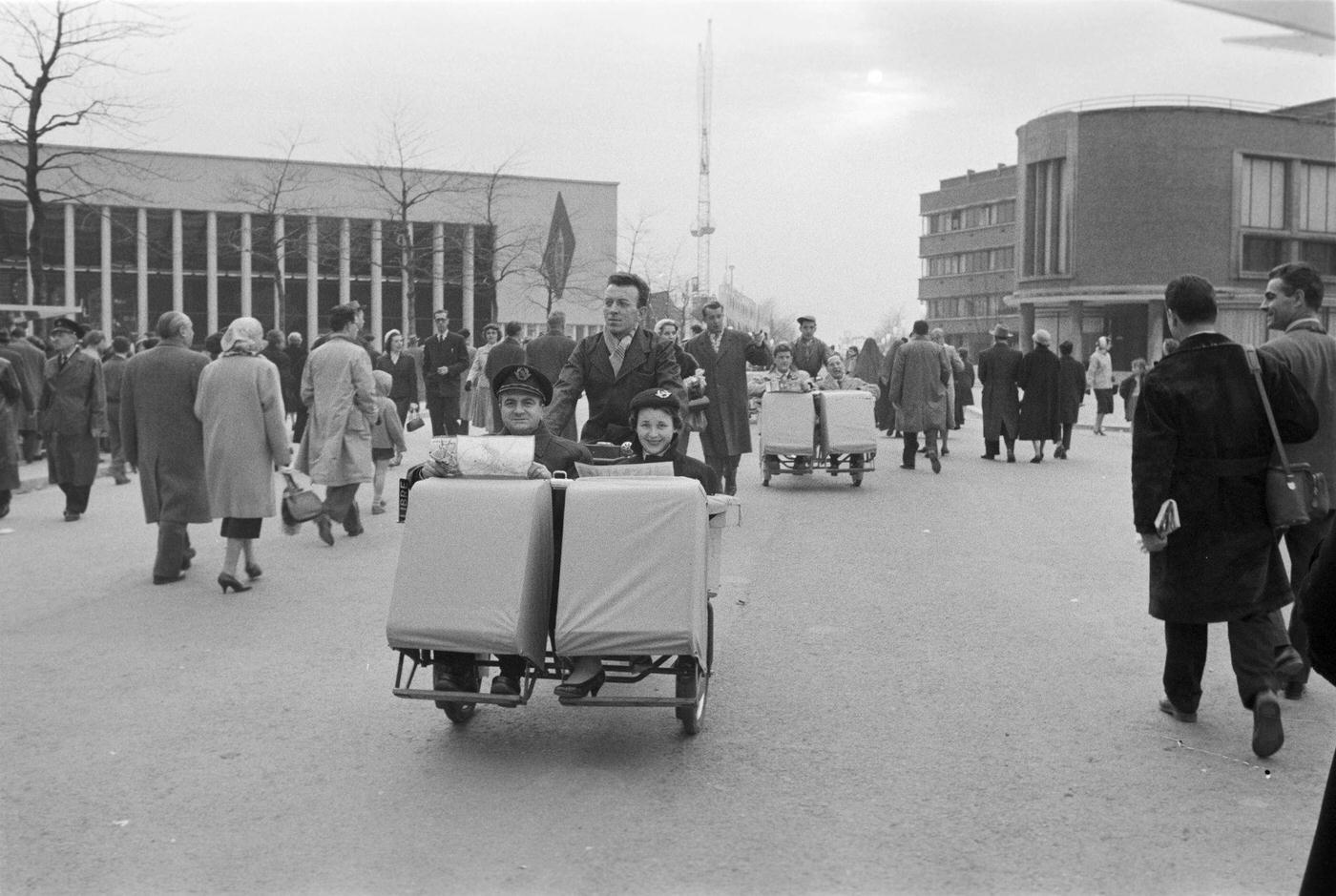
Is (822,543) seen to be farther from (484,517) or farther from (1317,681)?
(484,517)

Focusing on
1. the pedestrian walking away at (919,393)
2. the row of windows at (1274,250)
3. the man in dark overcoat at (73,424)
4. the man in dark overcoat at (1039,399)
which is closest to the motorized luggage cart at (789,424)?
the pedestrian walking away at (919,393)

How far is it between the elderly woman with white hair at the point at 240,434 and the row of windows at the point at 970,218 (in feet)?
361

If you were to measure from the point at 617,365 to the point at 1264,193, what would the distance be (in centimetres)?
7044

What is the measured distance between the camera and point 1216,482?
5.64m

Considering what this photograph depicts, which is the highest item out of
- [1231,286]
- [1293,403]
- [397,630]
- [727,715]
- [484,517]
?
[1231,286]

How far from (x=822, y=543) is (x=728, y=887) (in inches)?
293

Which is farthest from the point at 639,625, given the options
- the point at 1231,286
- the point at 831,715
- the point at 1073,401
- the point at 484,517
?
the point at 1231,286

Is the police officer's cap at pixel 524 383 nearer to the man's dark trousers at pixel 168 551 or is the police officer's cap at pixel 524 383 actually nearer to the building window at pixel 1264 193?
the man's dark trousers at pixel 168 551

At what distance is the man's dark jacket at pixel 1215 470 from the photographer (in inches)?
221

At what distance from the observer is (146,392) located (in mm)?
9664

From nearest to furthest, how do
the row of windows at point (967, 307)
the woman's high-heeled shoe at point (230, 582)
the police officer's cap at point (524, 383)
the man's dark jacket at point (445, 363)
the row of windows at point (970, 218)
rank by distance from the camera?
the police officer's cap at point (524, 383) < the woman's high-heeled shoe at point (230, 582) < the man's dark jacket at point (445, 363) < the row of windows at point (970, 218) < the row of windows at point (967, 307)

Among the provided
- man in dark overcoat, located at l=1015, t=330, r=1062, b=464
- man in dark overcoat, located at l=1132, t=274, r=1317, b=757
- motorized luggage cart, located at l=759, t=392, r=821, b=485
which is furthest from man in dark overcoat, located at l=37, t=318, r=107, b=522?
man in dark overcoat, located at l=1015, t=330, r=1062, b=464

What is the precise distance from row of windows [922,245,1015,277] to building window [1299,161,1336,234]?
4020cm

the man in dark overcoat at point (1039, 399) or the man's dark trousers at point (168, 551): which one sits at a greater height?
the man in dark overcoat at point (1039, 399)
